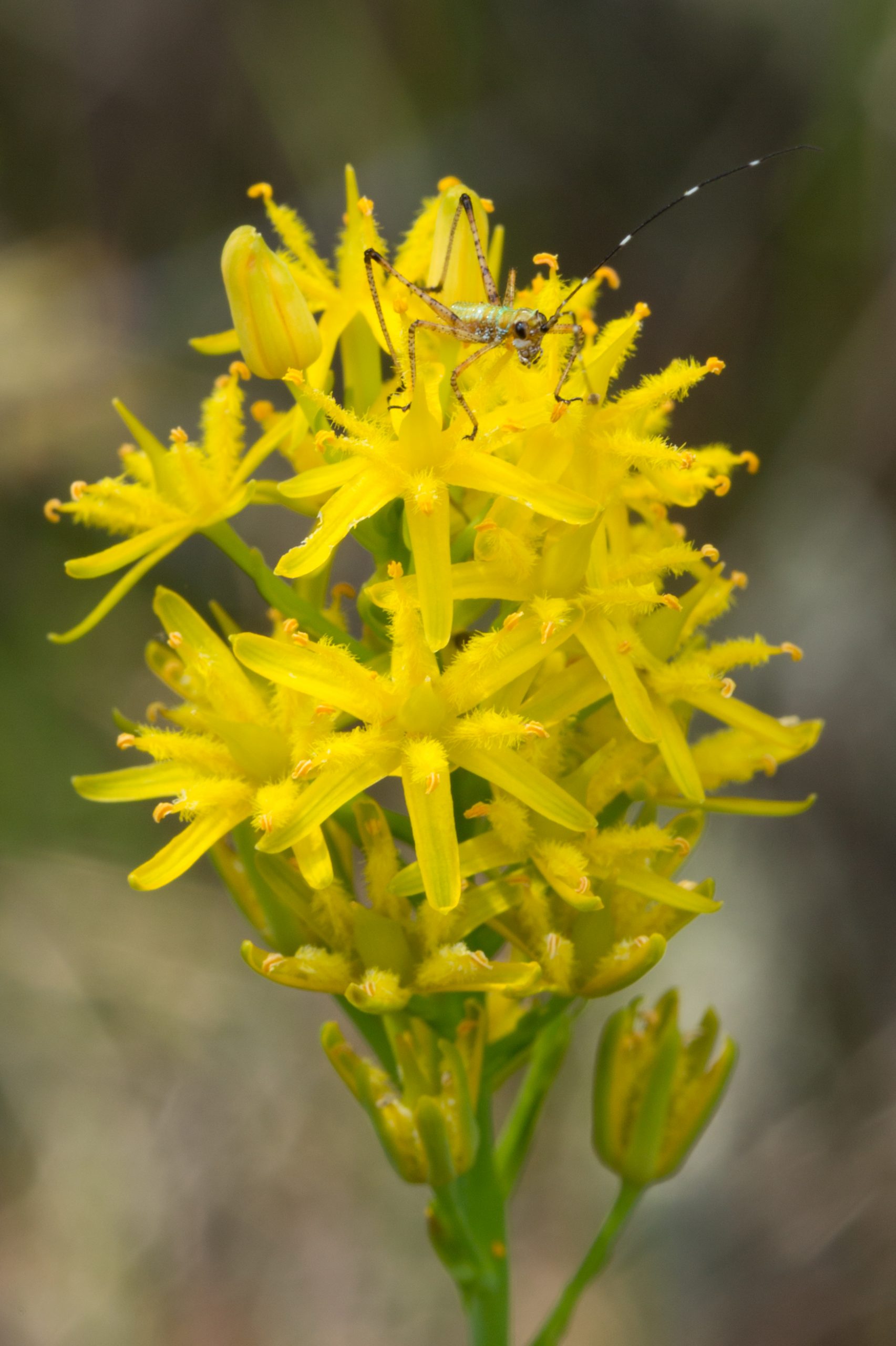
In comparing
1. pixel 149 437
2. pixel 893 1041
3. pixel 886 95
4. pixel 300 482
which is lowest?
pixel 893 1041

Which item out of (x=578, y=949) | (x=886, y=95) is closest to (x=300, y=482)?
(x=578, y=949)

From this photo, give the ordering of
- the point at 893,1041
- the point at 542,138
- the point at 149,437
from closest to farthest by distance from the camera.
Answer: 1. the point at 149,437
2. the point at 893,1041
3. the point at 542,138

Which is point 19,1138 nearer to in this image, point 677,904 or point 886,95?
point 677,904

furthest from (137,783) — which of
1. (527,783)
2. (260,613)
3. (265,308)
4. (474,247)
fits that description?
(260,613)

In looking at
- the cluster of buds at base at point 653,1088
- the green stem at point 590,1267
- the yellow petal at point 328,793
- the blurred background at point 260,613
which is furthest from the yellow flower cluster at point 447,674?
the blurred background at point 260,613

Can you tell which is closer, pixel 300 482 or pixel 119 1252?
pixel 300 482

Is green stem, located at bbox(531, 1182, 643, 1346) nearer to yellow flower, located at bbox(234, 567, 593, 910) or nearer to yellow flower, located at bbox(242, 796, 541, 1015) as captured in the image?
yellow flower, located at bbox(242, 796, 541, 1015)

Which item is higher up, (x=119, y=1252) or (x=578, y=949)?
(x=578, y=949)
